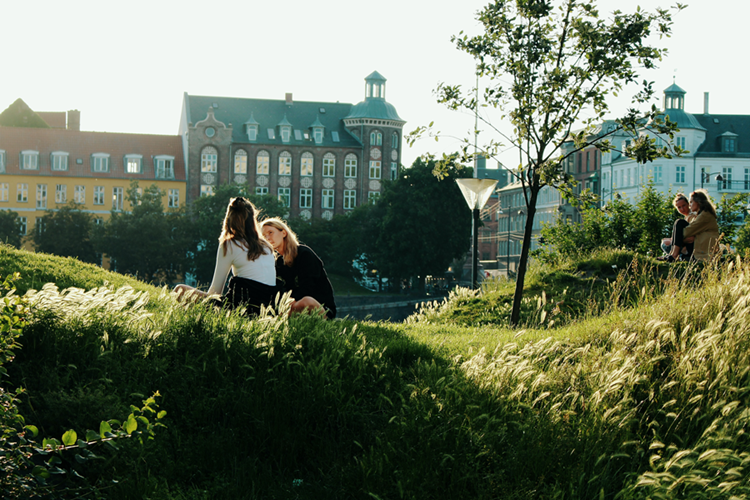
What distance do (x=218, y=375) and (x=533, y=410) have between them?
2293 millimetres

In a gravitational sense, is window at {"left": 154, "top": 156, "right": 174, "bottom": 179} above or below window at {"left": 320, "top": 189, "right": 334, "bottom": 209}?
above

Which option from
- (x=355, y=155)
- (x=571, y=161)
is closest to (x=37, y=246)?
(x=355, y=155)

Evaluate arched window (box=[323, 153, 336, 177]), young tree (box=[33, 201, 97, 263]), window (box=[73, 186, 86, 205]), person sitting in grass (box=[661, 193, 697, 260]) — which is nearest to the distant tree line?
young tree (box=[33, 201, 97, 263])

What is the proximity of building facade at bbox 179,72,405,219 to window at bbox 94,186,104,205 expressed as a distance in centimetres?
886

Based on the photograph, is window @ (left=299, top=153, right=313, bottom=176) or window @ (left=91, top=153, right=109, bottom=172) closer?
window @ (left=91, top=153, right=109, bottom=172)

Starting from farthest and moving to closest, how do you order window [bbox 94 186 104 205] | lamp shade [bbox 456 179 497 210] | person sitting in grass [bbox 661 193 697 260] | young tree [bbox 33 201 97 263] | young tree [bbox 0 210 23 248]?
window [bbox 94 186 104 205], young tree [bbox 0 210 23 248], young tree [bbox 33 201 97 263], lamp shade [bbox 456 179 497 210], person sitting in grass [bbox 661 193 697 260]

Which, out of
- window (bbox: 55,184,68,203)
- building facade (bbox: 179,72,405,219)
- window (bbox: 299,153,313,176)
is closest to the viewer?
window (bbox: 55,184,68,203)

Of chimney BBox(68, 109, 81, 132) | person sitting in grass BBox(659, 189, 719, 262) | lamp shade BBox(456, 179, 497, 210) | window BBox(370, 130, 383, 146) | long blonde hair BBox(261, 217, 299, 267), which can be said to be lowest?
long blonde hair BBox(261, 217, 299, 267)

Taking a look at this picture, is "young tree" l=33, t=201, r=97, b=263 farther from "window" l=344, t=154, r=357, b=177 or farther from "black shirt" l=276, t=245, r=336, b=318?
"black shirt" l=276, t=245, r=336, b=318

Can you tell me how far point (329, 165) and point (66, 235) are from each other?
28354 millimetres

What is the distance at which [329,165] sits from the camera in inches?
3369

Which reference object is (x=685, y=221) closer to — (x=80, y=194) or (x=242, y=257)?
(x=242, y=257)

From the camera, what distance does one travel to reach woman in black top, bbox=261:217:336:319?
904 cm

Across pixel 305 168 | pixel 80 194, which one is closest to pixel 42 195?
pixel 80 194
